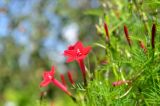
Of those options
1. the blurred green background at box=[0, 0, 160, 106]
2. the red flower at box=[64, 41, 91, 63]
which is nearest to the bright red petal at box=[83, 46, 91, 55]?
the red flower at box=[64, 41, 91, 63]

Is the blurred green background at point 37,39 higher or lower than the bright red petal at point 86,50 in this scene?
lower

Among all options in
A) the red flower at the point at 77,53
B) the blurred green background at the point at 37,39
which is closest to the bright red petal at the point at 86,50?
the red flower at the point at 77,53

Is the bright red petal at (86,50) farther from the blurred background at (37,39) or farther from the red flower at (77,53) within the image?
the blurred background at (37,39)

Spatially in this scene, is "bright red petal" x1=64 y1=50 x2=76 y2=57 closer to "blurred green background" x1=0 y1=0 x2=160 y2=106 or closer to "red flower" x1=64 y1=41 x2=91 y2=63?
"red flower" x1=64 y1=41 x2=91 y2=63

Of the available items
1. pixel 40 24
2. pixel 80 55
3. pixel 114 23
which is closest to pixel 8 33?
pixel 40 24

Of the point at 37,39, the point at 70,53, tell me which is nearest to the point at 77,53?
the point at 70,53

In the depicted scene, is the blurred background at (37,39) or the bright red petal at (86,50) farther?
the blurred background at (37,39)

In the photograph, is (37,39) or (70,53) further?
(37,39)

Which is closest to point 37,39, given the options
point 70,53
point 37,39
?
point 37,39

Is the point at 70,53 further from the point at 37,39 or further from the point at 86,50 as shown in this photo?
the point at 37,39

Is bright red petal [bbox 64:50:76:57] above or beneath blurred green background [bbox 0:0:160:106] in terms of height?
above

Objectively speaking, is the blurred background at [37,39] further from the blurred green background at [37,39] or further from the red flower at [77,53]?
the red flower at [77,53]
